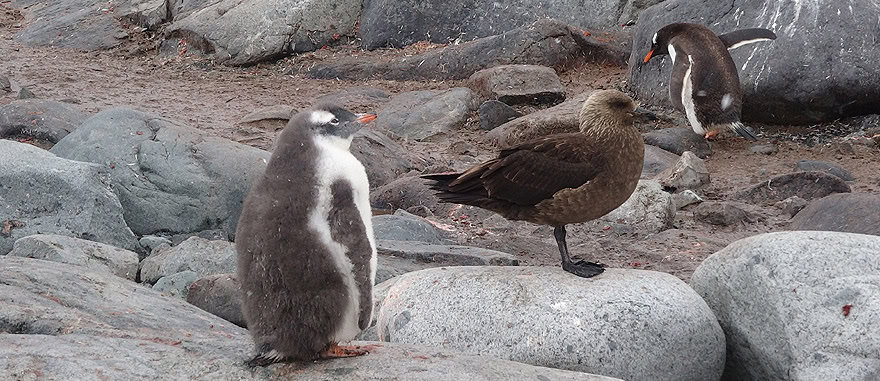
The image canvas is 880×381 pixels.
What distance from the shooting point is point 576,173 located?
19.1 ft

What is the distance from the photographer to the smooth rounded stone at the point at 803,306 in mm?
5305

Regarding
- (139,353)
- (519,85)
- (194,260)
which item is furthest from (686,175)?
(139,353)

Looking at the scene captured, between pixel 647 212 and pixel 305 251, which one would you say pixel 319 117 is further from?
pixel 647 212

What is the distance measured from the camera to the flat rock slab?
1459 centimetres

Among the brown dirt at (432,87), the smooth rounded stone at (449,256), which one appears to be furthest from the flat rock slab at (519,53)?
the smooth rounded stone at (449,256)

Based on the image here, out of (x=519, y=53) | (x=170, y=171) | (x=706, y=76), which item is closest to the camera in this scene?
(x=170, y=171)

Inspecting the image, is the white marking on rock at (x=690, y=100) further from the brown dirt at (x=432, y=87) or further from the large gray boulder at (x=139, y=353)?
the large gray boulder at (x=139, y=353)

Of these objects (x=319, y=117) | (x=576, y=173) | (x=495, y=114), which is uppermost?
(x=319, y=117)

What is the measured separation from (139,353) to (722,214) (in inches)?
245

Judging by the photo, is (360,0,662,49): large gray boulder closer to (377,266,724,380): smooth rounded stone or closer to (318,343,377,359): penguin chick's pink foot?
(377,266,724,380): smooth rounded stone

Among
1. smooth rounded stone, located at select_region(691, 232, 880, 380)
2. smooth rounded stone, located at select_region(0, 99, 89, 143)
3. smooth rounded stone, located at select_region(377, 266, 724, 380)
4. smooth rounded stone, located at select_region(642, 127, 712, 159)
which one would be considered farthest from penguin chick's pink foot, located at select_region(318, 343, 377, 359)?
smooth rounded stone, located at select_region(642, 127, 712, 159)

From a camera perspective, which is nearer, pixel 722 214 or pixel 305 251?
pixel 305 251

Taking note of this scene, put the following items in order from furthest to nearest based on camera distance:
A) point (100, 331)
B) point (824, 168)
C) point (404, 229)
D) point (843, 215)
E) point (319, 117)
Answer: point (824, 168) < point (404, 229) < point (843, 215) < point (100, 331) < point (319, 117)

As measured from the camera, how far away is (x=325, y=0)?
653 inches
